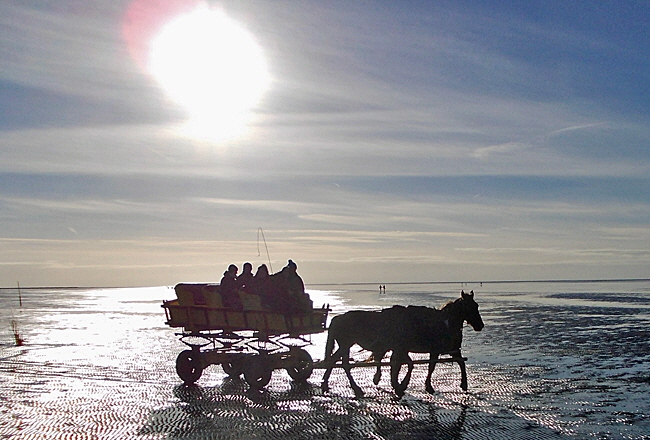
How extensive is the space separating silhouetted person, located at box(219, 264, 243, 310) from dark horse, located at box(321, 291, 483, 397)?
2133 millimetres

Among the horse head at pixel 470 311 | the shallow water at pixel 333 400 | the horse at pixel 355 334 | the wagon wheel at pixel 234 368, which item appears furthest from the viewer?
the wagon wheel at pixel 234 368

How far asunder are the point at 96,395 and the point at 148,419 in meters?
2.72

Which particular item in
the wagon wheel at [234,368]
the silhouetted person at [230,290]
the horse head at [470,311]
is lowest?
the wagon wheel at [234,368]

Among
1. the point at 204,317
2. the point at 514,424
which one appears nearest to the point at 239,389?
the point at 204,317

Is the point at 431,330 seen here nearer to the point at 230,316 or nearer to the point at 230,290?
the point at 230,316

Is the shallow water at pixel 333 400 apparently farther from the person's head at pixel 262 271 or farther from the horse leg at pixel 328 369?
the person's head at pixel 262 271

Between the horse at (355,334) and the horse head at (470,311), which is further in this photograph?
the horse head at (470,311)

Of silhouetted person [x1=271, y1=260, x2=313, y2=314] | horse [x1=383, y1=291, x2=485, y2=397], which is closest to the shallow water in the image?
horse [x1=383, y1=291, x2=485, y2=397]

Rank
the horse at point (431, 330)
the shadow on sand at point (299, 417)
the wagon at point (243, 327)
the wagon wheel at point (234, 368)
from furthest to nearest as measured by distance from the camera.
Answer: the wagon wheel at point (234, 368)
the wagon at point (243, 327)
the horse at point (431, 330)
the shadow on sand at point (299, 417)

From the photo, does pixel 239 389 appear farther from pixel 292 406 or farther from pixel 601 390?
pixel 601 390

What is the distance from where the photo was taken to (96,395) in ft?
40.9

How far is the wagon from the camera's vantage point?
13.2 metres

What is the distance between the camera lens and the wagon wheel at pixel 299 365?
44.4ft

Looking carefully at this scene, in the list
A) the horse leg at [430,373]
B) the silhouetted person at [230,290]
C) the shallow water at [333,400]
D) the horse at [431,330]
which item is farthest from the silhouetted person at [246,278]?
the horse leg at [430,373]
